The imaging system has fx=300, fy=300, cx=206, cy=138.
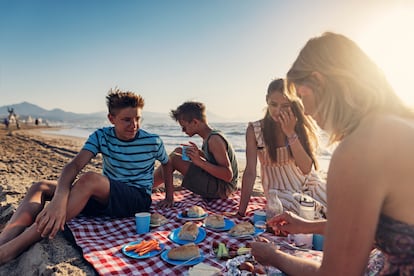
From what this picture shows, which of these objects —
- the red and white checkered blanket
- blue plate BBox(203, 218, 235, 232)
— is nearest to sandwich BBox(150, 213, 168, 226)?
the red and white checkered blanket

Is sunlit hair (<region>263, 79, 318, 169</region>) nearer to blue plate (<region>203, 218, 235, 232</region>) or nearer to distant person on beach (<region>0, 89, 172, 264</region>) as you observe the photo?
blue plate (<region>203, 218, 235, 232</region>)

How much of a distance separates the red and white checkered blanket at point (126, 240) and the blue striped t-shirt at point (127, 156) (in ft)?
1.57

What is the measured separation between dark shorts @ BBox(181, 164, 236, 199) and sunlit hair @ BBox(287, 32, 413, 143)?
9.10 ft

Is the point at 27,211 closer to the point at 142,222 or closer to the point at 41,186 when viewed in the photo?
the point at 41,186

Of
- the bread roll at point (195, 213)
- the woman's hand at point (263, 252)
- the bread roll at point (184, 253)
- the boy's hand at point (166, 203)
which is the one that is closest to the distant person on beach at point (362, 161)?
the woman's hand at point (263, 252)

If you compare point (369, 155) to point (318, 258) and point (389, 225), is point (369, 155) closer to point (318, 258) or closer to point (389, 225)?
point (389, 225)

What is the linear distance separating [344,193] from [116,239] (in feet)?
7.86

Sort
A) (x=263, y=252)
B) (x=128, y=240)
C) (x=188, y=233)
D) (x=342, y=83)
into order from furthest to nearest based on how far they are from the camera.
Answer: (x=128, y=240) → (x=188, y=233) → (x=263, y=252) → (x=342, y=83)

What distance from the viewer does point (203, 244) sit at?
109 inches

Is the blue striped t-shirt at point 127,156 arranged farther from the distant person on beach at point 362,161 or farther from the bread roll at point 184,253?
the distant person on beach at point 362,161

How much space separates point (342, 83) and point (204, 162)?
8.91ft

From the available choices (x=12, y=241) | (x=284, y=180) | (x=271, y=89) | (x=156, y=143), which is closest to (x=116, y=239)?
(x=12, y=241)

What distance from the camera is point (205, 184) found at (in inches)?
166

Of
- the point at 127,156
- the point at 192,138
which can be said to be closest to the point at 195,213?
the point at 127,156
